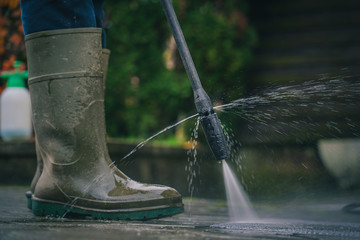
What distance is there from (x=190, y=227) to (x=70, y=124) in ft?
1.51

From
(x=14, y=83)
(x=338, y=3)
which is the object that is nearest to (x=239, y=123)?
(x=338, y=3)

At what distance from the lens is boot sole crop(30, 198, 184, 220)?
143cm

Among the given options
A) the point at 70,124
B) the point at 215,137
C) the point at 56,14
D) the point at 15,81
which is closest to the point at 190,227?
the point at 215,137

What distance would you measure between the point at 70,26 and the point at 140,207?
1.78 feet

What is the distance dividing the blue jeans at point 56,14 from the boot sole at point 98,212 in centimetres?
50

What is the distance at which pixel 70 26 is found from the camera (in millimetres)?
1537

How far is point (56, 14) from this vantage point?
1.52 m

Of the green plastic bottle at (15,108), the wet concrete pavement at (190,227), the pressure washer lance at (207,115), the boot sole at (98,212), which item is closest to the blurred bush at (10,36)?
the green plastic bottle at (15,108)

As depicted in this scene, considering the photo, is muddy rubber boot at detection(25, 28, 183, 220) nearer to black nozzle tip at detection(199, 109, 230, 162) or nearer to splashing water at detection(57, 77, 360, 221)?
black nozzle tip at detection(199, 109, 230, 162)

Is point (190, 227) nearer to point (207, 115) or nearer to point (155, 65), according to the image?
point (207, 115)

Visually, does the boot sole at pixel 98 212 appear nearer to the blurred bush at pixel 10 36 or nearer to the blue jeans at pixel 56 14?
the blue jeans at pixel 56 14

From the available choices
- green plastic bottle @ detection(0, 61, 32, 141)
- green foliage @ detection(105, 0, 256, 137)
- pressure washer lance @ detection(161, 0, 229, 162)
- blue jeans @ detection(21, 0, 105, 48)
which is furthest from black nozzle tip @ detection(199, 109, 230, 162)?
green foliage @ detection(105, 0, 256, 137)

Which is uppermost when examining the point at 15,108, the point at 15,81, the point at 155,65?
the point at 155,65

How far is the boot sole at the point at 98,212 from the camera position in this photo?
143cm
